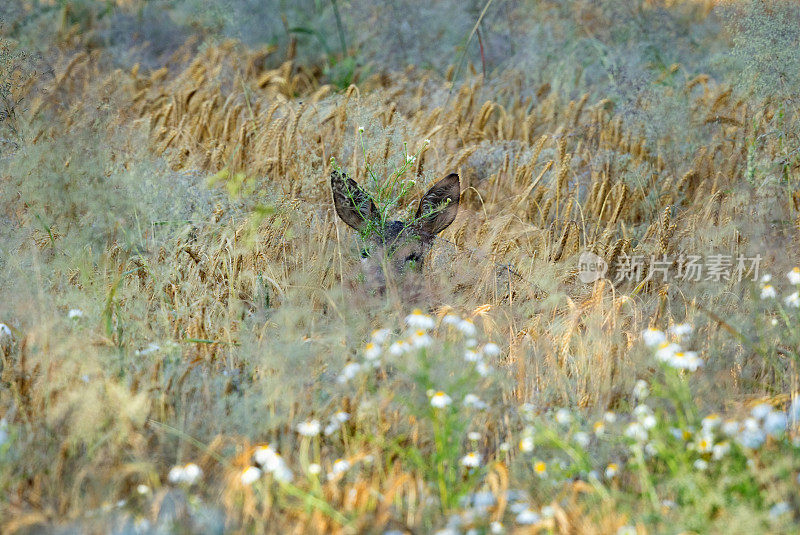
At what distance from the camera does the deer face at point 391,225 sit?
3.15 metres

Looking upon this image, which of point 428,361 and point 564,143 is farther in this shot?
point 564,143

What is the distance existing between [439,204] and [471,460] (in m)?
1.27

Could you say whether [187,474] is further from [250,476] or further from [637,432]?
[637,432]

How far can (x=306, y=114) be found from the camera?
4.69 meters

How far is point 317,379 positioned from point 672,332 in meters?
1.25

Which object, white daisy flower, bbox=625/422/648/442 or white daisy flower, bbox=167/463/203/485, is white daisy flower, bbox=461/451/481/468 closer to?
white daisy flower, bbox=625/422/648/442

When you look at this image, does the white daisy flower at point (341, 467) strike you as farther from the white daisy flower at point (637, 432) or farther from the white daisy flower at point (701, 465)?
the white daisy flower at point (701, 465)

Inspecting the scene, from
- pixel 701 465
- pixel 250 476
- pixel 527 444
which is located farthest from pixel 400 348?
pixel 701 465

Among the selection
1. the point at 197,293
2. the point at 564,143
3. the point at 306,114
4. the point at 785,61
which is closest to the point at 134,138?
the point at 306,114

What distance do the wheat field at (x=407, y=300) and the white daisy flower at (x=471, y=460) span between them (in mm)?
32

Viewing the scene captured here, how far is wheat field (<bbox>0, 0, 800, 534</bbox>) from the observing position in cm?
202

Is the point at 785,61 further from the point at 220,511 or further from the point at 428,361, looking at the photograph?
the point at 220,511

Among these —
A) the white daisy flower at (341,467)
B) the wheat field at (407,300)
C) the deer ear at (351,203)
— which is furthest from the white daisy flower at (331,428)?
the deer ear at (351,203)

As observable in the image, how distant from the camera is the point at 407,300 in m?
3.12
